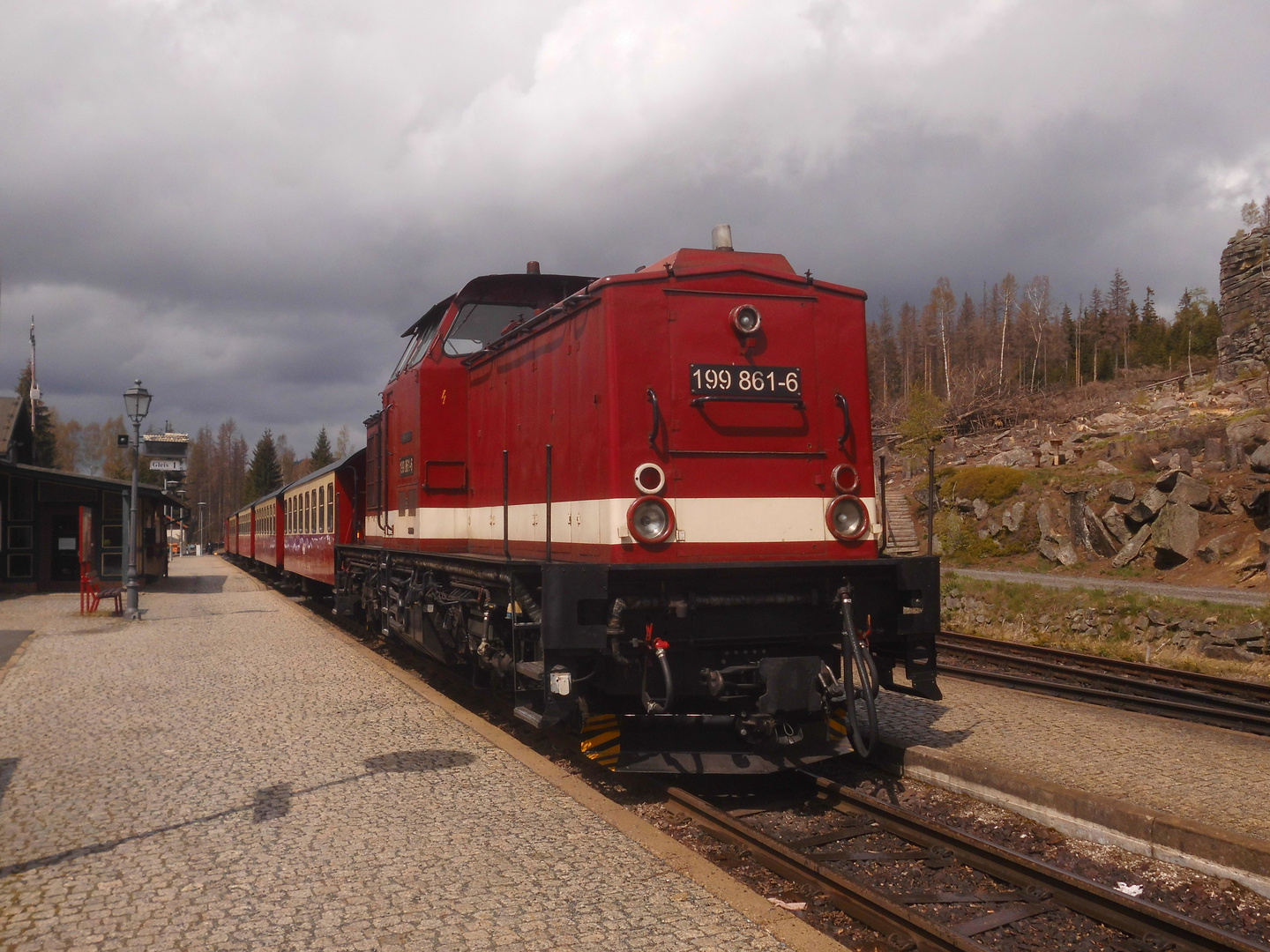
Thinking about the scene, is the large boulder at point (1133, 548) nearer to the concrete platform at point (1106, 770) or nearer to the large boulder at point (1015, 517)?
the large boulder at point (1015, 517)

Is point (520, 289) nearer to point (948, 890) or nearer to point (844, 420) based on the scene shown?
point (844, 420)

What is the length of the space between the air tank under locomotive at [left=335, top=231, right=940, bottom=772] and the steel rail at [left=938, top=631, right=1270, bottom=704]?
554 centimetres

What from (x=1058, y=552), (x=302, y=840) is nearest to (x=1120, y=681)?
(x=302, y=840)

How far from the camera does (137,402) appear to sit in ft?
57.2

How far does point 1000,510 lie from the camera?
2380 centimetres

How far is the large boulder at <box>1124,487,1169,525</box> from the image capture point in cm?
1906

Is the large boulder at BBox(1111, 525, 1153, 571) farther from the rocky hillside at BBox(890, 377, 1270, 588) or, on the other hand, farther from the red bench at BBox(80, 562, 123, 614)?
the red bench at BBox(80, 562, 123, 614)

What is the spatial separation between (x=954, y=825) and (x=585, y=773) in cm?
242

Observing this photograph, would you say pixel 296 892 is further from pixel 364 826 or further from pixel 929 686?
pixel 929 686

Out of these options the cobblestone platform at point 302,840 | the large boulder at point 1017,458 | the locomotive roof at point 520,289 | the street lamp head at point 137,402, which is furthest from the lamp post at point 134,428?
the large boulder at point 1017,458

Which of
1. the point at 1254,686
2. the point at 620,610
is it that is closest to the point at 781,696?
the point at 620,610

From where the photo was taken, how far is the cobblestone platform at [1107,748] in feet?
Result: 17.5

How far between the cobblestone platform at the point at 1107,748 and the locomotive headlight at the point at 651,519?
2.47m

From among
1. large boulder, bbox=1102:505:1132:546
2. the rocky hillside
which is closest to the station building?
the rocky hillside
